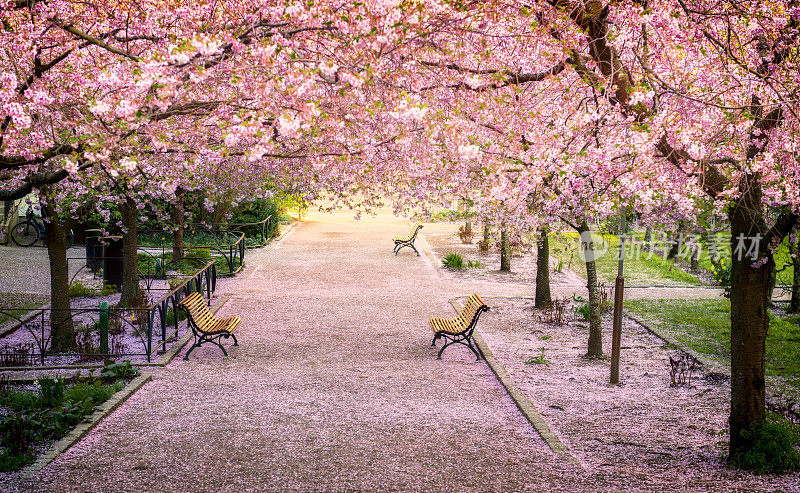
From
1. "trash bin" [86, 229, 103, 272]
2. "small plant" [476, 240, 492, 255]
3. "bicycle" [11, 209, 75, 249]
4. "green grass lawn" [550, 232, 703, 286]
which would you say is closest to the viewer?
"trash bin" [86, 229, 103, 272]

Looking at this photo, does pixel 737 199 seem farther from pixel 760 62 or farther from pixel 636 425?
Answer: pixel 636 425

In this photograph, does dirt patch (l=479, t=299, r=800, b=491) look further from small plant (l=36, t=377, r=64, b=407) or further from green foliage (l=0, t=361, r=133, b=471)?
small plant (l=36, t=377, r=64, b=407)

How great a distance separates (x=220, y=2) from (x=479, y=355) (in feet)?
20.1

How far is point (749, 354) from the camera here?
6344 millimetres

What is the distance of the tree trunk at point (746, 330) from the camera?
6.17m

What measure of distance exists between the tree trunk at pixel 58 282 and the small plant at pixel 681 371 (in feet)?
27.8

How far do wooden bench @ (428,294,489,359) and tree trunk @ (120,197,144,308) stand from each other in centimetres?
580

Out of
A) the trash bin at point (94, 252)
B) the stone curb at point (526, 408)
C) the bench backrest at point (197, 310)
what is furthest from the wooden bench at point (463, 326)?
the trash bin at point (94, 252)

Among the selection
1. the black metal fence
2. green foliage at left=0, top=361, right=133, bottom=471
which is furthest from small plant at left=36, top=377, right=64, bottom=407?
the black metal fence

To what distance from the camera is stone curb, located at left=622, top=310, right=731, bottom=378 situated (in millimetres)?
Result: 9461

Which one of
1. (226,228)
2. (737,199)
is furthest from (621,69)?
(226,228)

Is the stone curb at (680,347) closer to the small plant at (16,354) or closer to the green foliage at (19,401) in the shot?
the green foliage at (19,401)

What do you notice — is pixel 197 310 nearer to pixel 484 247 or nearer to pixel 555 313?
pixel 555 313

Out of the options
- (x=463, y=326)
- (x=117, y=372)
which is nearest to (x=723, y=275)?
(x=463, y=326)
